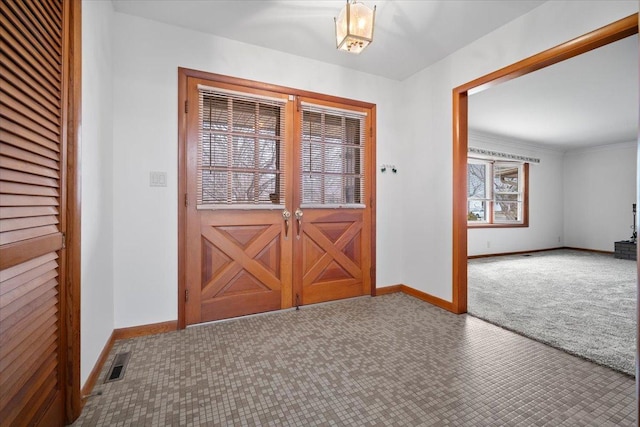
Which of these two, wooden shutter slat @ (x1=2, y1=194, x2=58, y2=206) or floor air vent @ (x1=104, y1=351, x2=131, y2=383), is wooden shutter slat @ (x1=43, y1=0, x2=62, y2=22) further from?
floor air vent @ (x1=104, y1=351, x2=131, y2=383)

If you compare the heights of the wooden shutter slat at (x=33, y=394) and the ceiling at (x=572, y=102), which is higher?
the ceiling at (x=572, y=102)

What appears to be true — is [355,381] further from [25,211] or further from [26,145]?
[26,145]

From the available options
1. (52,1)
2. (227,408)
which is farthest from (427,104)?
(227,408)

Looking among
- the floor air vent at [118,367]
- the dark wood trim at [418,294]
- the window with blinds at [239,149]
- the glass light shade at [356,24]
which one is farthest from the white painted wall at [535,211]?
the floor air vent at [118,367]

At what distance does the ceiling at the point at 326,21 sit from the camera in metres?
2.15

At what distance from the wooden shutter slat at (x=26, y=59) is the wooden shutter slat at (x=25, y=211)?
478 millimetres

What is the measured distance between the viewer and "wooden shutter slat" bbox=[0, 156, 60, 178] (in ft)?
2.94

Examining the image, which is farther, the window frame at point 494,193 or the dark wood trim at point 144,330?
the window frame at point 494,193

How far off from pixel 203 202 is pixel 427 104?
102 inches

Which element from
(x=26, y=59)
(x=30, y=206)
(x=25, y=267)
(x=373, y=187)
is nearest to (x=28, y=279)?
(x=25, y=267)

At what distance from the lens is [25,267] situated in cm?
102

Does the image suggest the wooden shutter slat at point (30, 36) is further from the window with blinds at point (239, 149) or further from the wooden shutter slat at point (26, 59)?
the window with blinds at point (239, 149)

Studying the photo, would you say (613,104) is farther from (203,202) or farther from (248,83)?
(203,202)

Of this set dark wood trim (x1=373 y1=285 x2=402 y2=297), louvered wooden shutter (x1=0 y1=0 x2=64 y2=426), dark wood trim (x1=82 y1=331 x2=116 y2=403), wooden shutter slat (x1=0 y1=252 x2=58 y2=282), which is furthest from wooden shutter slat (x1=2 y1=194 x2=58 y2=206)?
dark wood trim (x1=373 y1=285 x2=402 y2=297)
